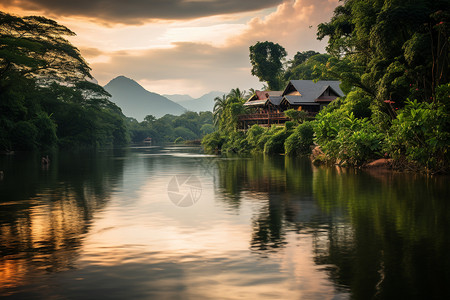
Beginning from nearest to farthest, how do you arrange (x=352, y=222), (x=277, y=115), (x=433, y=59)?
(x=352, y=222) → (x=433, y=59) → (x=277, y=115)

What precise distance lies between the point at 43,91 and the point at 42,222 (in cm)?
7590

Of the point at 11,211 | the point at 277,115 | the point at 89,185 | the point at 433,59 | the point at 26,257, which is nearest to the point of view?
the point at 26,257

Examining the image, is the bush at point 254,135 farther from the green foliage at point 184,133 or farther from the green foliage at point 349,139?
the green foliage at point 184,133

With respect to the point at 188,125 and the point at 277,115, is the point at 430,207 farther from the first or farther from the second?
the point at 188,125

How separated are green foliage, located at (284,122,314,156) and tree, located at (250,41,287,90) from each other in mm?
54346

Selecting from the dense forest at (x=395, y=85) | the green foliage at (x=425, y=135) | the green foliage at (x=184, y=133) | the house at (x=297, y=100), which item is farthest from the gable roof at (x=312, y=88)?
the green foliage at (x=184, y=133)

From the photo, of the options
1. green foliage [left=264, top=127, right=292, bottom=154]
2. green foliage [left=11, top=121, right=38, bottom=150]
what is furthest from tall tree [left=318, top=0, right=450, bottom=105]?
green foliage [left=11, top=121, right=38, bottom=150]

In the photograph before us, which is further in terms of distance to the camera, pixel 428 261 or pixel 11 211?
pixel 11 211

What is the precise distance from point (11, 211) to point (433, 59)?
75.5 ft

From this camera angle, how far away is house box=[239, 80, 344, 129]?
6888 centimetres

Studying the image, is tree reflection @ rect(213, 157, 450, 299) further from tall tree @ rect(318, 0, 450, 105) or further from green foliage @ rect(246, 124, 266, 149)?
green foliage @ rect(246, 124, 266, 149)

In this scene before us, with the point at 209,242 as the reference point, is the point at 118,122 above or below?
above

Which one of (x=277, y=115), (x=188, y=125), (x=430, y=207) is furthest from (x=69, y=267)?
(x=188, y=125)

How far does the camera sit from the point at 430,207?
15531 millimetres
